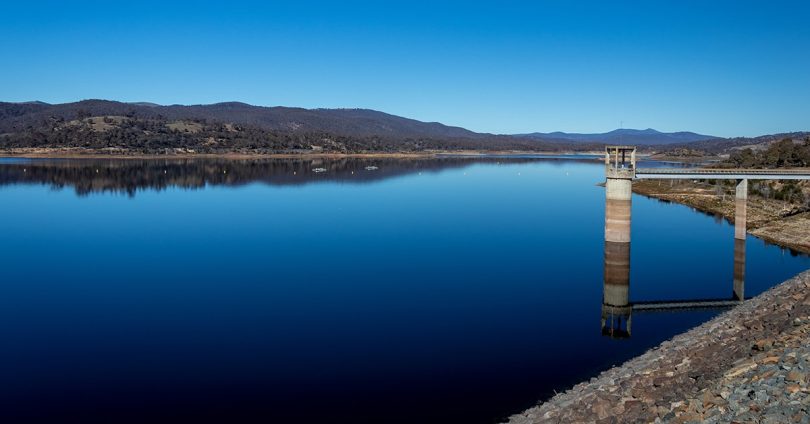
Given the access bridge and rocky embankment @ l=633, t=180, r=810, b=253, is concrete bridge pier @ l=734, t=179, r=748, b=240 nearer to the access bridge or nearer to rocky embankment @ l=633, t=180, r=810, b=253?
the access bridge

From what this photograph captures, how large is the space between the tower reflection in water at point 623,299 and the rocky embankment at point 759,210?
835 centimetres

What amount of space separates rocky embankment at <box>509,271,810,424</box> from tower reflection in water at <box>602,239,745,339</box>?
479 cm

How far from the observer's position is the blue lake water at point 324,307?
63.7 ft

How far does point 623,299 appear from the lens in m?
32.1

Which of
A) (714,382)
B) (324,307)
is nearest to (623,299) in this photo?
(324,307)

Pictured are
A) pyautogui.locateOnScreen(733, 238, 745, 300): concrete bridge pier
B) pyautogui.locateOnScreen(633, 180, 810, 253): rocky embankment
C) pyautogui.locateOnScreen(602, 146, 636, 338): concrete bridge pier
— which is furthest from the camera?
pyautogui.locateOnScreen(633, 180, 810, 253): rocky embankment

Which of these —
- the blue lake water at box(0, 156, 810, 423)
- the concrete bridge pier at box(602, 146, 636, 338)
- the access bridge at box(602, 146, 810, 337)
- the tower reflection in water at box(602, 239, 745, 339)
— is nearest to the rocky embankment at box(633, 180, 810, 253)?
the blue lake water at box(0, 156, 810, 423)

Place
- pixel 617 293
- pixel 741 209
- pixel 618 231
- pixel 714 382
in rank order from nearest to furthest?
pixel 714 382, pixel 617 293, pixel 618 231, pixel 741 209

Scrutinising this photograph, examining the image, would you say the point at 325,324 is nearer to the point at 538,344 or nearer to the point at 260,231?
the point at 538,344

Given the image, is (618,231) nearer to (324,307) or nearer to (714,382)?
(324,307)

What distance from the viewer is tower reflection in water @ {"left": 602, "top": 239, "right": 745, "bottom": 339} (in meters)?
27.7

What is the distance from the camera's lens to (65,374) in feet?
68.7

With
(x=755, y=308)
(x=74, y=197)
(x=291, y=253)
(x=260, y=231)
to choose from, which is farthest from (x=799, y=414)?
(x=74, y=197)

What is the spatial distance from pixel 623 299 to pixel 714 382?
17.0 metres
